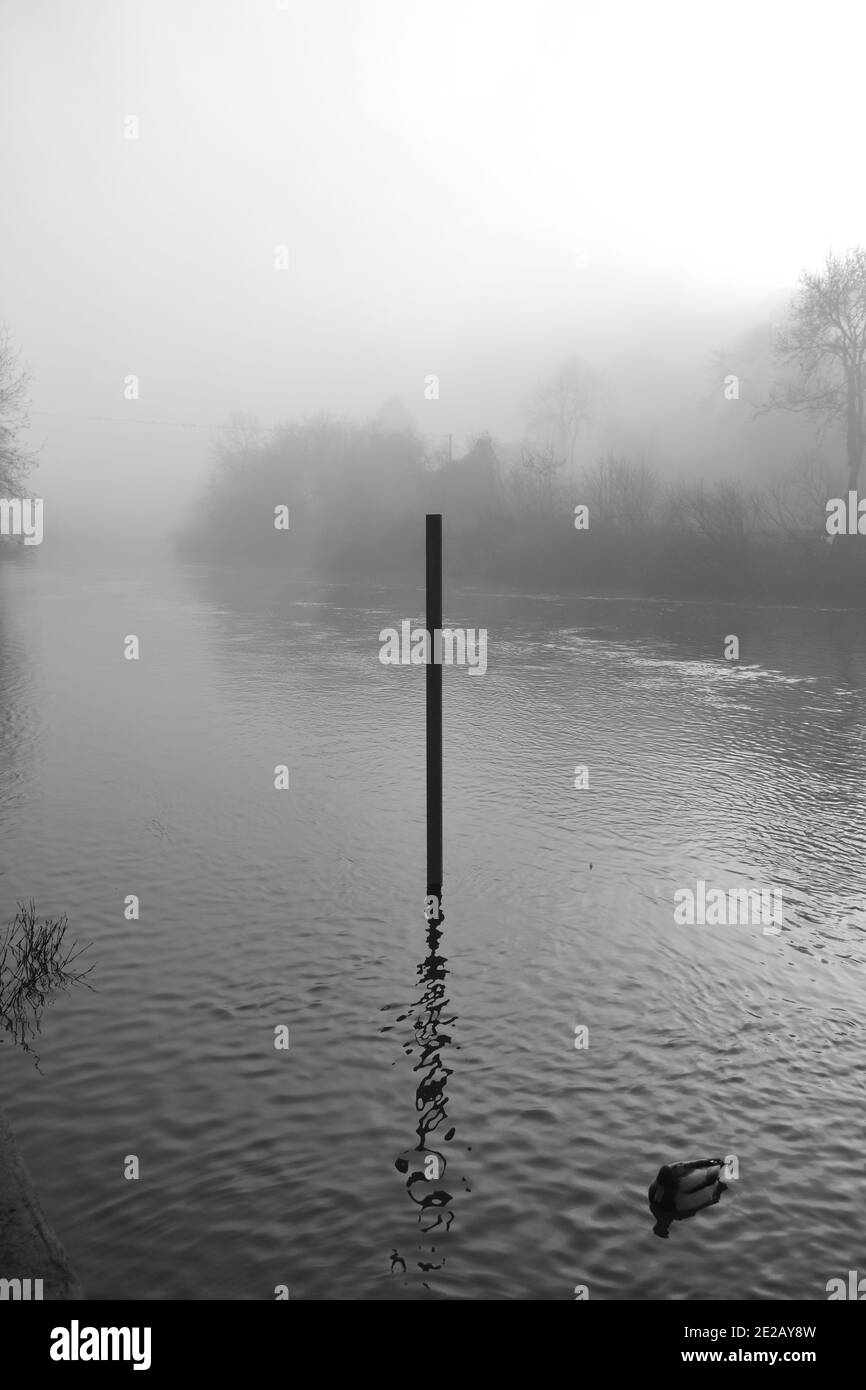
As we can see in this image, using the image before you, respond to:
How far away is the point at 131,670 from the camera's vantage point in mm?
30891

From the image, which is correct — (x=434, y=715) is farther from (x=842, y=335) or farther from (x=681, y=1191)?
(x=842, y=335)

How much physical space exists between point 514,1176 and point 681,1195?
1.11 metres

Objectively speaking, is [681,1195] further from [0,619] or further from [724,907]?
[0,619]

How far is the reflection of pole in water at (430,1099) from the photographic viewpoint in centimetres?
662

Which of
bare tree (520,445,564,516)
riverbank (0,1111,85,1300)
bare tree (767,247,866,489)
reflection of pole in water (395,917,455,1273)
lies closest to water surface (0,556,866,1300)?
reflection of pole in water (395,917,455,1273)

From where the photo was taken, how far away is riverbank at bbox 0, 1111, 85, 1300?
16.6ft

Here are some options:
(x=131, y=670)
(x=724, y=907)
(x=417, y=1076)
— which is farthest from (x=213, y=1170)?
(x=131, y=670)

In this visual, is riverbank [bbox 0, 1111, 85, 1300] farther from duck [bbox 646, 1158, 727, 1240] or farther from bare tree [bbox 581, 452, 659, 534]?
bare tree [bbox 581, 452, 659, 534]

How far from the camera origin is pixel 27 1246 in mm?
5332

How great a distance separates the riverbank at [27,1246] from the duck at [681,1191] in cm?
335

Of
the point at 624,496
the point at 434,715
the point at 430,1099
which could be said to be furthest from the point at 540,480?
the point at 430,1099

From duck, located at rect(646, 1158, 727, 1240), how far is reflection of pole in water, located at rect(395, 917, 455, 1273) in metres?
1.27

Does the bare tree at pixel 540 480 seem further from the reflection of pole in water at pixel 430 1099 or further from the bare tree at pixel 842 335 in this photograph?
the reflection of pole in water at pixel 430 1099

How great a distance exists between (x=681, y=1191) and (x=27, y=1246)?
370cm
